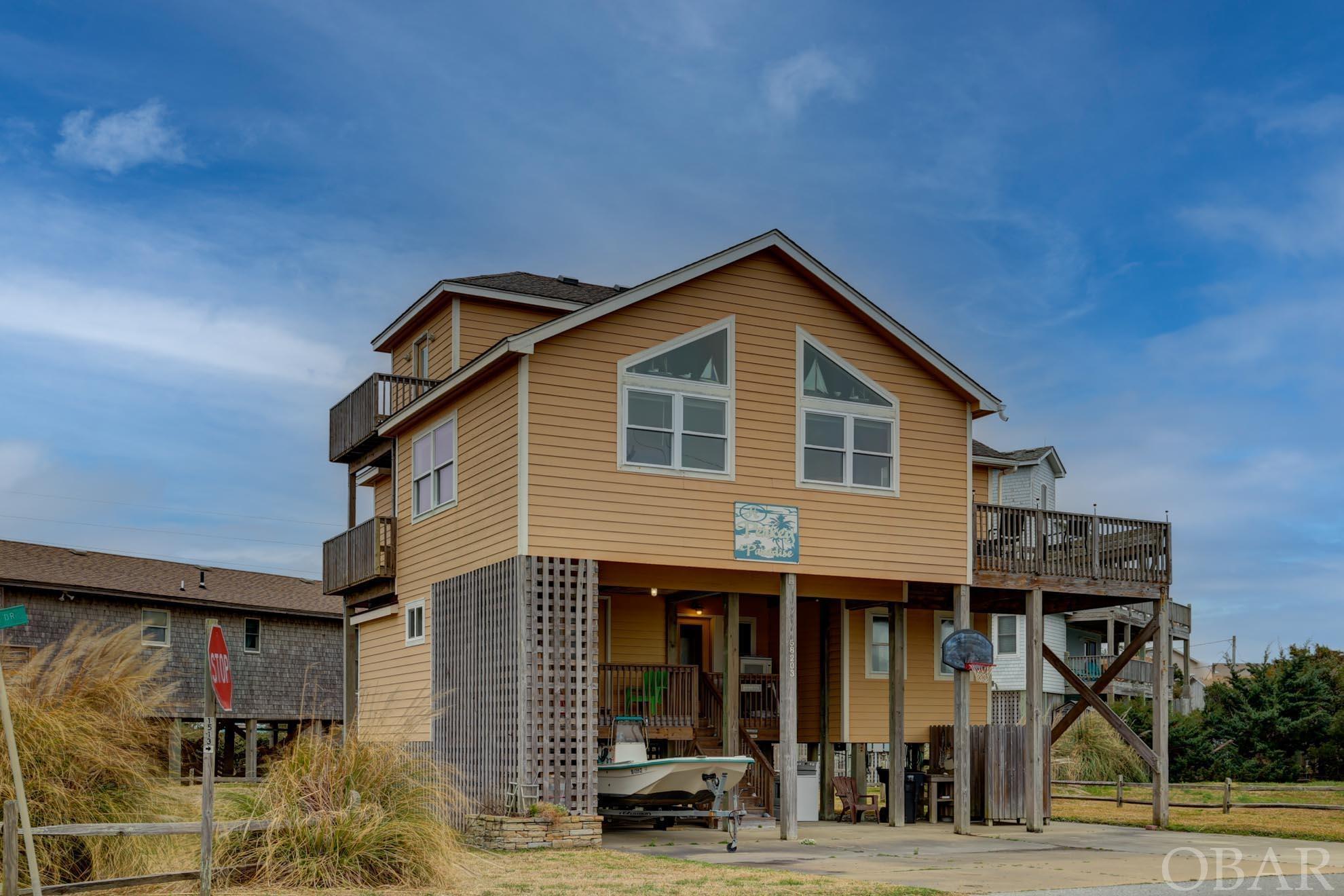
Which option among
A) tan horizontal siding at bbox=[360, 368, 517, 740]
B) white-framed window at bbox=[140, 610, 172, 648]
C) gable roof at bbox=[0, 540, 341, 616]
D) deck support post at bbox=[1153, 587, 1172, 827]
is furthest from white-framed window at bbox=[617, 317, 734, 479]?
white-framed window at bbox=[140, 610, 172, 648]

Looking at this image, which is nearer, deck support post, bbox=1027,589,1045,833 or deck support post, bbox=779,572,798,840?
deck support post, bbox=779,572,798,840

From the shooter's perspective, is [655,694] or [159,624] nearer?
[655,694]

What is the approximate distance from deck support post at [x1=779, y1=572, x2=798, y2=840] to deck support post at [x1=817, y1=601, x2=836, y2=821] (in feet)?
18.7

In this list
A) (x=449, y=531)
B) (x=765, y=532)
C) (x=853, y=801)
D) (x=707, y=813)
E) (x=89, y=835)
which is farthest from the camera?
(x=853, y=801)

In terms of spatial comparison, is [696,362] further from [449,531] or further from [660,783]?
[660,783]

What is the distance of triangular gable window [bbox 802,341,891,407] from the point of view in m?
21.6

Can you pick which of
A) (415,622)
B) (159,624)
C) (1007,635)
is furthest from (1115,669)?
(159,624)

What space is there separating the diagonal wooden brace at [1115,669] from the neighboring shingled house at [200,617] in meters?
19.5

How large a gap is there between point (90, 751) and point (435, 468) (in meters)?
10.6

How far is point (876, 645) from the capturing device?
27203 mm

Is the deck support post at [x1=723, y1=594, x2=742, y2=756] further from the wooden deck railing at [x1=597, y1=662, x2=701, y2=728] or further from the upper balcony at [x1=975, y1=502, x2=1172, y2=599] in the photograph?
the upper balcony at [x1=975, y1=502, x2=1172, y2=599]

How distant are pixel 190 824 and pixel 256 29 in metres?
12.4

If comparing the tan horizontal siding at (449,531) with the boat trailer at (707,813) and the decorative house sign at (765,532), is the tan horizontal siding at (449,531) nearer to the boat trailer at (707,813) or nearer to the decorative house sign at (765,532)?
the boat trailer at (707,813)

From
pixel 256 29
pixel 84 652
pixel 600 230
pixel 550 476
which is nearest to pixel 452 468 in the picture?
pixel 550 476
